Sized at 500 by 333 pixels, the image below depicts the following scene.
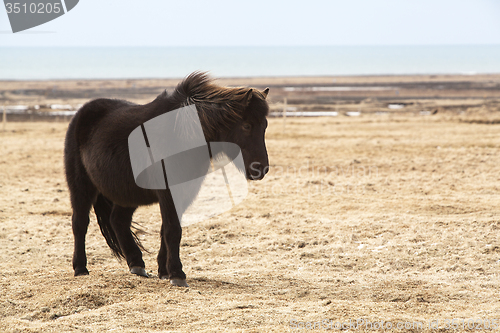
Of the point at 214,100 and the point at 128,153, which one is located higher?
the point at 214,100

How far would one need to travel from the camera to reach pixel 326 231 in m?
5.95

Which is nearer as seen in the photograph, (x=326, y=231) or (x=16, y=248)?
(x=16, y=248)

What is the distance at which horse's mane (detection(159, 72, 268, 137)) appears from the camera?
12.0ft

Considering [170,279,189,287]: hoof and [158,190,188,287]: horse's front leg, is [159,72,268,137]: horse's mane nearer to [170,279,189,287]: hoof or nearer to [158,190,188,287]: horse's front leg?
[158,190,188,287]: horse's front leg

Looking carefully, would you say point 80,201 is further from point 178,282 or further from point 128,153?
point 178,282

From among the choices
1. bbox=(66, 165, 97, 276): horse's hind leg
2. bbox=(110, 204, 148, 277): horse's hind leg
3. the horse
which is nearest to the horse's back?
the horse

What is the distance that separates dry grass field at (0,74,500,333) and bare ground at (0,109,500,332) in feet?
0.06

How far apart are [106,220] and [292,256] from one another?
218cm

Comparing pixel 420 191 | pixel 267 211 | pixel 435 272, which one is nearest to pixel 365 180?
pixel 420 191

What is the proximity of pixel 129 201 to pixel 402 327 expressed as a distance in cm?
254

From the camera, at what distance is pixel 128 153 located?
3.97m

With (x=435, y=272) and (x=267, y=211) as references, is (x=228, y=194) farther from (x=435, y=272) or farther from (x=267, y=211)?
(x=435, y=272)

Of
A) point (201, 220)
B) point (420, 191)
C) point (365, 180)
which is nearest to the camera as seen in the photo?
point (201, 220)

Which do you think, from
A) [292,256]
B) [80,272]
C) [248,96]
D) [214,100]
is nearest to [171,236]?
[80,272]
